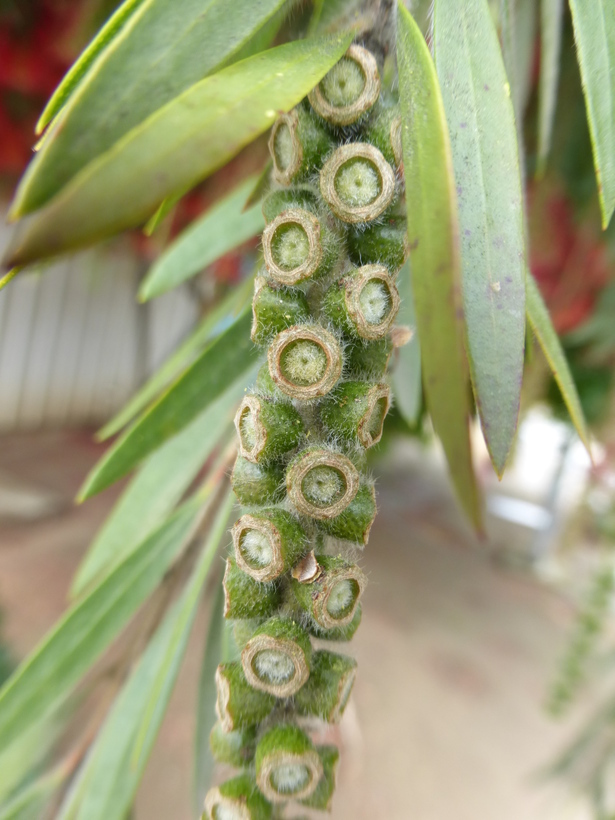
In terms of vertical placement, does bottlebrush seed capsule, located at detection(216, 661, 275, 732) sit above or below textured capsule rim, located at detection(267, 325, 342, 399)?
below

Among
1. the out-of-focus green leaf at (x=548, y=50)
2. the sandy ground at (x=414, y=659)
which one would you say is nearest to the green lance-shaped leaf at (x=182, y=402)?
the out-of-focus green leaf at (x=548, y=50)

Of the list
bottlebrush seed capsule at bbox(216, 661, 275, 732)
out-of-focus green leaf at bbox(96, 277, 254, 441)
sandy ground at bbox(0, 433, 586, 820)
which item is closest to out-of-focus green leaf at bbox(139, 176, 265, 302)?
out-of-focus green leaf at bbox(96, 277, 254, 441)

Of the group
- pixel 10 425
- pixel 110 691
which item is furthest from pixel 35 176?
pixel 10 425

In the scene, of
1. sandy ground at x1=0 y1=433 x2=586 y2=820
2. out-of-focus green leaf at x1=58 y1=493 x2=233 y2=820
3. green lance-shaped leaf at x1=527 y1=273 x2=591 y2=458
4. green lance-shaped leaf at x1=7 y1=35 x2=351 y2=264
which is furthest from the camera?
sandy ground at x1=0 y1=433 x2=586 y2=820

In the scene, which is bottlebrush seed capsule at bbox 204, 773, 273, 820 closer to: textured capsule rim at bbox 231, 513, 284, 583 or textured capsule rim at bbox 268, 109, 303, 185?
textured capsule rim at bbox 231, 513, 284, 583

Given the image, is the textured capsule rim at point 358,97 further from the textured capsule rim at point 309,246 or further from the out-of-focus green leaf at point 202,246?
the out-of-focus green leaf at point 202,246

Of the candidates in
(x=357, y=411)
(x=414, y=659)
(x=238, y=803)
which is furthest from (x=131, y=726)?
(x=414, y=659)

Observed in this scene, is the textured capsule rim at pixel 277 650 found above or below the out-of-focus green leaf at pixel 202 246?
below
